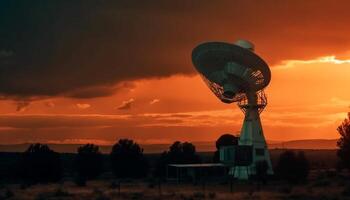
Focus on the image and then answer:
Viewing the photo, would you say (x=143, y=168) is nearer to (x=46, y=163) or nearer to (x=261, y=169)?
(x=46, y=163)

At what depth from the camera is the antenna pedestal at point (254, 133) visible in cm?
10700

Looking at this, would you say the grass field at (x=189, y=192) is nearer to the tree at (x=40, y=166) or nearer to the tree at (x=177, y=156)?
the tree at (x=40, y=166)

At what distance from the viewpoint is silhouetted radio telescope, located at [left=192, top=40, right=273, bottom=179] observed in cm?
9781

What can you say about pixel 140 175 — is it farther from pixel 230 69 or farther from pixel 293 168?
pixel 230 69

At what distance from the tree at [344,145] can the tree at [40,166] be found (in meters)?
50.9

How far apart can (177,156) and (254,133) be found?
99.6 ft

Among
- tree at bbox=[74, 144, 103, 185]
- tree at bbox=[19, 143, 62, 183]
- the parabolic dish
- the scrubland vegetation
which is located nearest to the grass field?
the scrubland vegetation

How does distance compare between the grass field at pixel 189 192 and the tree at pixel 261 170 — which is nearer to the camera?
the grass field at pixel 189 192

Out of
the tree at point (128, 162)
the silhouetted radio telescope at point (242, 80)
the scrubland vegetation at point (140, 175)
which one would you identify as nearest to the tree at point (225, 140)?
the scrubland vegetation at point (140, 175)

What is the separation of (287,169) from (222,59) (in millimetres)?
21485

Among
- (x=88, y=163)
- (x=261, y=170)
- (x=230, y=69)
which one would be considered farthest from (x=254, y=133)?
(x=88, y=163)

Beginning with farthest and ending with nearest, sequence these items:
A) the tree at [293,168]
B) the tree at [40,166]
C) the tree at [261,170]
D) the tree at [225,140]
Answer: the tree at [225,140] < the tree at [40,166] < the tree at [293,168] < the tree at [261,170]

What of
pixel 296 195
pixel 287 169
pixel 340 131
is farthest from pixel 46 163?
pixel 296 195

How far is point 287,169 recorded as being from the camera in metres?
105
